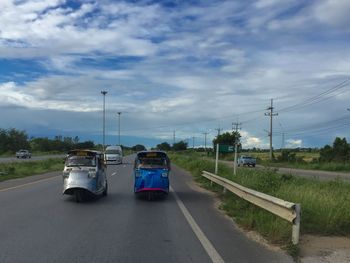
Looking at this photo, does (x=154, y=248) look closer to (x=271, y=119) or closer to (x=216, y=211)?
(x=216, y=211)

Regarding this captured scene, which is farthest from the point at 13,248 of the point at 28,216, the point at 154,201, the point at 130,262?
the point at 154,201

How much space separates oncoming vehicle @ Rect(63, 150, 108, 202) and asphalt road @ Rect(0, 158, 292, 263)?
1.53 feet

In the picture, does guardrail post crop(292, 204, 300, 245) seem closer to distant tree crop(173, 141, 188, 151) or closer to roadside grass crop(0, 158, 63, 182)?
roadside grass crop(0, 158, 63, 182)

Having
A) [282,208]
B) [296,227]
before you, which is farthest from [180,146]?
[296,227]

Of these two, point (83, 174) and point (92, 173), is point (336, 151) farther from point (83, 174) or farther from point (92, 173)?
point (83, 174)

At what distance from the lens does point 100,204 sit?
16.8 m

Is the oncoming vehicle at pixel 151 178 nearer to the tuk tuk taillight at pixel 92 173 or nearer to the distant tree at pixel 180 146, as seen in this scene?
the tuk tuk taillight at pixel 92 173

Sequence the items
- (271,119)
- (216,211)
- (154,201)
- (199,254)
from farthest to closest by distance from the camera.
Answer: (271,119) → (154,201) → (216,211) → (199,254)

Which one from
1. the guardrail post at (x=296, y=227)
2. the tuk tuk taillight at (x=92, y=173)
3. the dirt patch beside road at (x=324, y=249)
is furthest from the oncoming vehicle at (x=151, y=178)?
the guardrail post at (x=296, y=227)

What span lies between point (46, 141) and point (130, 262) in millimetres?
161553

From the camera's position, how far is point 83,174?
17.3 meters

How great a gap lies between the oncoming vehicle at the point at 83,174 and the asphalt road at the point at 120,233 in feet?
1.53

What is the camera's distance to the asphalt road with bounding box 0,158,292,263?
339 inches

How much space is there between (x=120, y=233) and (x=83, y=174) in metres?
6.65
